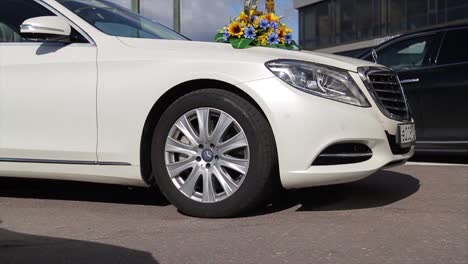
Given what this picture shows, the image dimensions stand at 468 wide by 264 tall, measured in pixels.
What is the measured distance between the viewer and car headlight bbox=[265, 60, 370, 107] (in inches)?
155

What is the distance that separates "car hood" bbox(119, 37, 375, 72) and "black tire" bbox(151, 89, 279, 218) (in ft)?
0.84

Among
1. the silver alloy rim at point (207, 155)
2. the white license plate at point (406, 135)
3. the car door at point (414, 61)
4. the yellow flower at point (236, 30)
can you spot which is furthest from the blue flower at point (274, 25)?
the car door at point (414, 61)

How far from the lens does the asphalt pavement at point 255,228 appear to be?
3.33m

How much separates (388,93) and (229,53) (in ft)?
3.83

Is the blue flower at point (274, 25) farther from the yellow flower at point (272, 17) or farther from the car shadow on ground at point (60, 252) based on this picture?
the car shadow on ground at point (60, 252)

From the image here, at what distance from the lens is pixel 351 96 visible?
3.99m

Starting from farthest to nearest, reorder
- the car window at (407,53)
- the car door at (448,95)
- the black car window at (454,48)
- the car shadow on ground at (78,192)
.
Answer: the car window at (407,53) → the black car window at (454,48) → the car door at (448,95) → the car shadow on ground at (78,192)

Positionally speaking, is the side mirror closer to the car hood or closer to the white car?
the white car

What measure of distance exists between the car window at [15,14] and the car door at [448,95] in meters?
3.96

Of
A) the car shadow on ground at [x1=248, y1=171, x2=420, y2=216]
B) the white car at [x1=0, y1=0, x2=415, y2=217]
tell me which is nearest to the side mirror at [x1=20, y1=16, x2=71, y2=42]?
the white car at [x1=0, y1=0, x2=415, y2=217]

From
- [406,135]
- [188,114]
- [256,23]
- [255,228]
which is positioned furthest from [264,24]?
[255,228]

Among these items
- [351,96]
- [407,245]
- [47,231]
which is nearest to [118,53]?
[47,231]

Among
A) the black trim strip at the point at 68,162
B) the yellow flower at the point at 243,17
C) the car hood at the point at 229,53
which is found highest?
the yellow flower at the point at 243,17

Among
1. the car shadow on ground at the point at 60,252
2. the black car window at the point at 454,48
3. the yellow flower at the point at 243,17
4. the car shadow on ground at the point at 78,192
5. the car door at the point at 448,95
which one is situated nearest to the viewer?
the car shadow on ground at the point at 60,252
